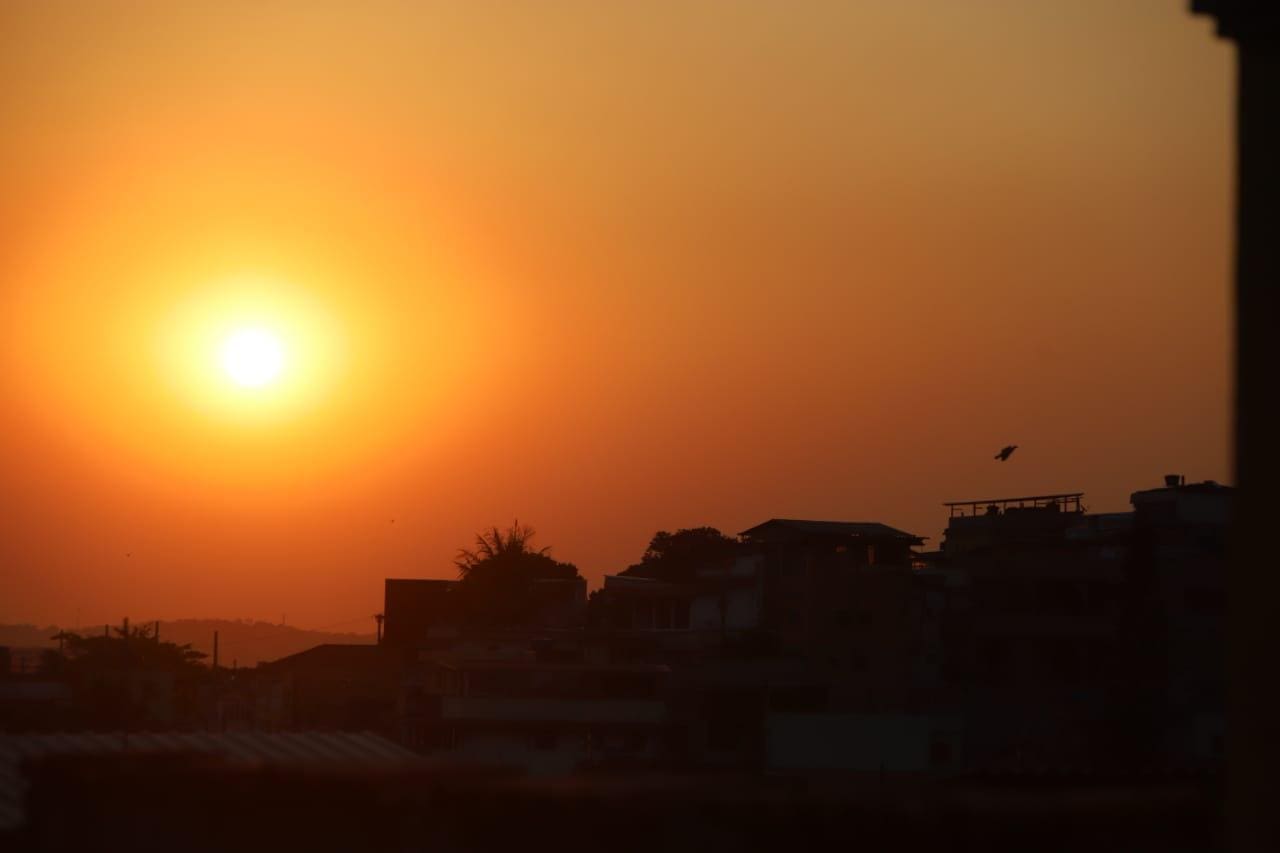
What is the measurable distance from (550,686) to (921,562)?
21536 millimetres

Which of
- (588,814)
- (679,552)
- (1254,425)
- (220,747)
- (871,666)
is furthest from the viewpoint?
(679,552)

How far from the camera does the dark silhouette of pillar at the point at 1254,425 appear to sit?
22.6 ft

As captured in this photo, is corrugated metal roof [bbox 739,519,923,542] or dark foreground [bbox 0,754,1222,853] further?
corrugated metal roof [bbox 739,519,923,542]

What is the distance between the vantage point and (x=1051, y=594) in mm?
75000

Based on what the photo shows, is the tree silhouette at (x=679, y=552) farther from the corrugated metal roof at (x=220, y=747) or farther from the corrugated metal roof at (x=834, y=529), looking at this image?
the corrugated metal roof at (x=220, y=747)

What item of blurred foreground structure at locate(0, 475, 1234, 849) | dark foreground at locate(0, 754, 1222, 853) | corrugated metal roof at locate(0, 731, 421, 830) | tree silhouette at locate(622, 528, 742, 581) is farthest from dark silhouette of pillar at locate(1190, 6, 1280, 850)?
tree silhouette at locate(622, 528, 742, 581)

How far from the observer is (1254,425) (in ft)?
23.1

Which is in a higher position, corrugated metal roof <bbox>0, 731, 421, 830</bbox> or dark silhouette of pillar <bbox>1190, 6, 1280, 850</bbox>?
dark silhouette of pillar <bbox>1190, 6, 1280, 850</bbox>

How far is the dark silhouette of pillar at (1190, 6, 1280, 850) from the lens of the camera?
22.6ft

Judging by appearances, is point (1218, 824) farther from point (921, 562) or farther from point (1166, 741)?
point (921, 562)

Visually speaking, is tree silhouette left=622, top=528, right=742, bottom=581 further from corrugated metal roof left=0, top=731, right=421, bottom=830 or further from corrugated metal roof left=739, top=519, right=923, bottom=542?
corrugated metal roof left=0, top=731, right=421, bottom=830

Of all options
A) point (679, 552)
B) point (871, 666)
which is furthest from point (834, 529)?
point (679, 552)

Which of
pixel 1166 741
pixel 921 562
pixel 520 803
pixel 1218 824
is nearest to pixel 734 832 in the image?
pixel 520 803

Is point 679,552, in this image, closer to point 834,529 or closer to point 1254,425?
point 834,529
